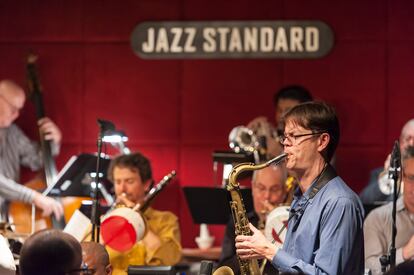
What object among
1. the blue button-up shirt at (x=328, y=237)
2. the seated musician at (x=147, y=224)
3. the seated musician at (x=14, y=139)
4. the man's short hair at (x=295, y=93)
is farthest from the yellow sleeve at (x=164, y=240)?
the blue button-up shirt at (x=328, y=237)

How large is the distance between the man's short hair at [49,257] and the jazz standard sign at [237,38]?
4422 millimetres

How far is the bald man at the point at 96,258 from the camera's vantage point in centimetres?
416

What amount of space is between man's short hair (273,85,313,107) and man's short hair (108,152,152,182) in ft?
3.98

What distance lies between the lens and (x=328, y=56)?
297 inches

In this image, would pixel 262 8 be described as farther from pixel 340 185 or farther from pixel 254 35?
pixel 340 185

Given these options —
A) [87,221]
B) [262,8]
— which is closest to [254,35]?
[262,8]

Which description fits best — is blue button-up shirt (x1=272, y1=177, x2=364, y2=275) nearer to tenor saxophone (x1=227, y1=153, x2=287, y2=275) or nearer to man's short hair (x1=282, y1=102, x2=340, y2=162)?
man's short hair (x1=282, y1=102, x2=340, y2=162)

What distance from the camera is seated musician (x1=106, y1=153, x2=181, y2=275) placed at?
6.00 m

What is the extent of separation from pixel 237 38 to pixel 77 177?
64.8 inches

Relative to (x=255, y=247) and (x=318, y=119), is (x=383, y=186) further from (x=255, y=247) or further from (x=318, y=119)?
(x=255, y=247)

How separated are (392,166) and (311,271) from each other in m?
1.37

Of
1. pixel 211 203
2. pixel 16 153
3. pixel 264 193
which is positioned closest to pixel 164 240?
pixel 211 203

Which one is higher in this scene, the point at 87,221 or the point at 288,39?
the point at 288,39

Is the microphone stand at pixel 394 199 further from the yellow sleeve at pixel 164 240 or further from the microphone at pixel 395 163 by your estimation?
the yellow sleeve at pixel 164 240
